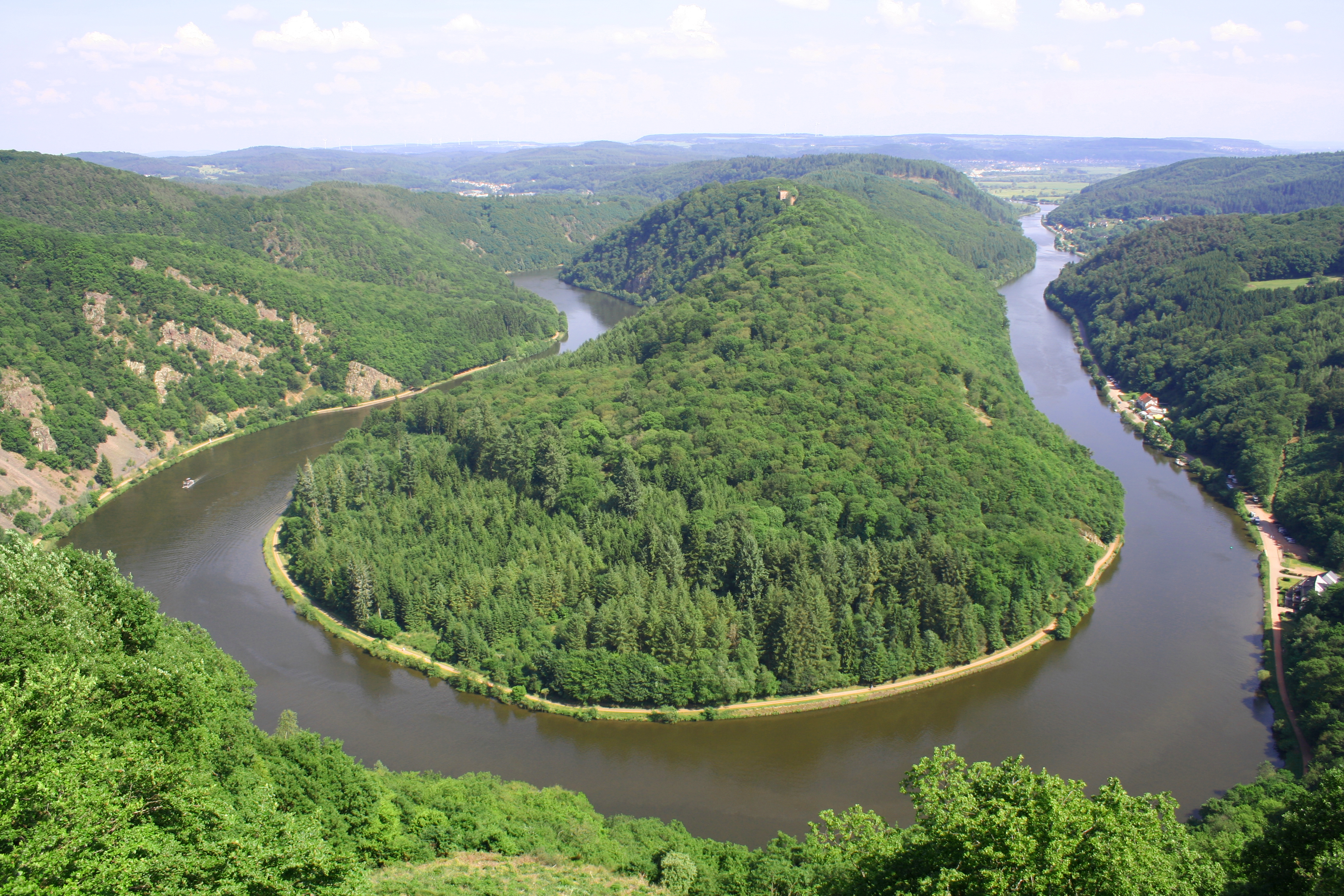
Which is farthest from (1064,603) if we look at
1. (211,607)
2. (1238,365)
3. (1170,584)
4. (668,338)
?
(211,607)

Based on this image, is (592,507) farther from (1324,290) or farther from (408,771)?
(1324,290)

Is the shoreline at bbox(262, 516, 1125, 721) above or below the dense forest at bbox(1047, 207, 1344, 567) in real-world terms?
below

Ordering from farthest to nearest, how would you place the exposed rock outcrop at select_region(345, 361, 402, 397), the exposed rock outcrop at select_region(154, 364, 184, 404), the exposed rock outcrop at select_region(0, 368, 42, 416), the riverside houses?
1. the exposed rock outcrop at select_region(345, 361, 402, 397)
2. the exposed rock outcrop at select_region(154, 364, 184, 404)
3. the exposed rock outcrop at select_region(0, 368, 42, 416)
4. the riverside houses

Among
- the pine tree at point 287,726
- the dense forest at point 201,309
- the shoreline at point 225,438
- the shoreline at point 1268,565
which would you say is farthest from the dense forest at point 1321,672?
the dense forest at point 201,309

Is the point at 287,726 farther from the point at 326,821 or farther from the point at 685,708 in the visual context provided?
the point at 685,708

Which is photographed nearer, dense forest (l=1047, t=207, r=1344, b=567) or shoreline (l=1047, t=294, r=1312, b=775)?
shoreline (l=1047, t=294, r=1312, b=775)

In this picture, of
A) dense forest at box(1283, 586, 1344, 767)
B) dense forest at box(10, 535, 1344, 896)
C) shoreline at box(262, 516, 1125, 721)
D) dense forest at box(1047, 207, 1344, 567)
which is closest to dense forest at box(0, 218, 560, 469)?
shoreline at box(262, 516, 1125, 721)

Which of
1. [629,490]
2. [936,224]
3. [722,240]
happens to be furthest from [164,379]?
[936,224]

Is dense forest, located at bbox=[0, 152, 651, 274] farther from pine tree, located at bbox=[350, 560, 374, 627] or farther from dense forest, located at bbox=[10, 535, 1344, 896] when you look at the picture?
dense forest, located at bbox=[10, 535, 1344, 896]
